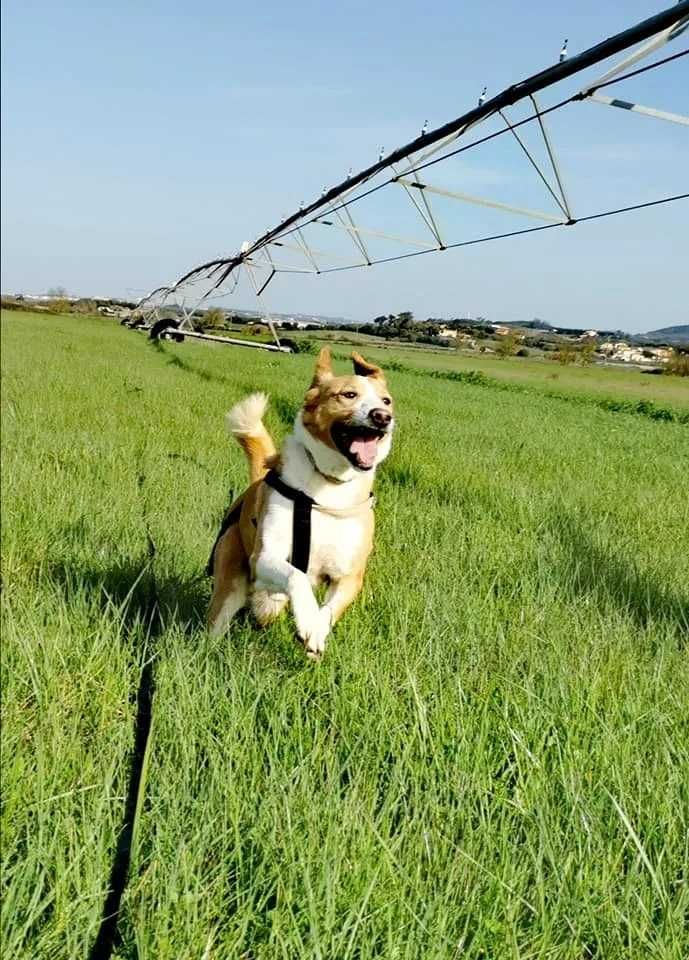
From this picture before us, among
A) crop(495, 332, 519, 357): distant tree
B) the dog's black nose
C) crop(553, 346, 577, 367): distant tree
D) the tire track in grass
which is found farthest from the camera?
crop(495, 332, 519, 357): distant tree

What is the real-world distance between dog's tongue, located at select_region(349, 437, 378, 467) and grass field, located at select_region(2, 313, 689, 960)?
66cm

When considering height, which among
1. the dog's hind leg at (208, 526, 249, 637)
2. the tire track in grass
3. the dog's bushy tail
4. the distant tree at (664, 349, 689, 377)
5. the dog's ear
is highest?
the distant tree at (664, 349, 689, 377)

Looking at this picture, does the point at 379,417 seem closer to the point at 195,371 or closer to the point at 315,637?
the point at 315,637

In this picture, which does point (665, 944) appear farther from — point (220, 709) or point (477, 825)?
point (220, 709)

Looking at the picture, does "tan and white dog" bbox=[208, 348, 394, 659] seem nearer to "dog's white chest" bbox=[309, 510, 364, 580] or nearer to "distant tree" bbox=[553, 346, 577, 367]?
"dog's white chest" bbox=[309, 510, 364, 580]

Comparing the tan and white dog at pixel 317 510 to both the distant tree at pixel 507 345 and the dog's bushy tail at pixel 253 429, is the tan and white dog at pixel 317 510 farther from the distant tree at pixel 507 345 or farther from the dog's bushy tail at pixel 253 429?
the distant tree at pixel 507 345

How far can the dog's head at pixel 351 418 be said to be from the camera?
3305mm

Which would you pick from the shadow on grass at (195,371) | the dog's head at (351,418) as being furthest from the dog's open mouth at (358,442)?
the shadow on grass at (195,371)

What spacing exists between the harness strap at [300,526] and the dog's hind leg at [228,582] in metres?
0.30

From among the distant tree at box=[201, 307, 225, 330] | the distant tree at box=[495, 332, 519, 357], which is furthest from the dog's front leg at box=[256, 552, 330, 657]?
the distant tree at box=[201, 307, 225, 330]

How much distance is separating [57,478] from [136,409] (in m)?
4.99

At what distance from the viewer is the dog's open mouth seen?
10.9 feet

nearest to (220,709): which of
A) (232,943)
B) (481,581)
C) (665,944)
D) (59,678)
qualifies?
(59,678)

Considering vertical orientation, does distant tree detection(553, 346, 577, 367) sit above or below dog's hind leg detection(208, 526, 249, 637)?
above
